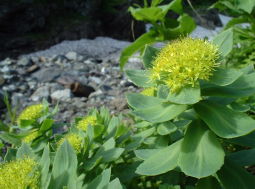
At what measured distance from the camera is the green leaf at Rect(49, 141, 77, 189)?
125 centimetres

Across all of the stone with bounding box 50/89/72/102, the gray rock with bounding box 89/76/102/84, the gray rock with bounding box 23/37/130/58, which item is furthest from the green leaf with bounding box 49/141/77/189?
the gray rock with bounding box 23/37/130/58

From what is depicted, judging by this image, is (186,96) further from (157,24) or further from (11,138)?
(157,24)

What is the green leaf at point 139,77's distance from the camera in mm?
1344

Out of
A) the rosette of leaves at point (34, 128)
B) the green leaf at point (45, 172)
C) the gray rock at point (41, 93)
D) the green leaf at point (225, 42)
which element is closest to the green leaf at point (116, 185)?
the green leaf at point (45, 172)

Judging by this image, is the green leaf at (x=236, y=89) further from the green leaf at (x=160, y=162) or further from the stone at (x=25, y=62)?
the stone at (x=25, y=62)

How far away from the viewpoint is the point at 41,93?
A: 5.27 meters

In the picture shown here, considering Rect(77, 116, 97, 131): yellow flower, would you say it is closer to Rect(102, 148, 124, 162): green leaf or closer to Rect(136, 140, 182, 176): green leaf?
Rect(102, 148, 124, 162): green leaf

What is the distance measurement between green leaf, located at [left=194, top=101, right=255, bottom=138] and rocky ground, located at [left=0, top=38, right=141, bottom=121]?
100 inches

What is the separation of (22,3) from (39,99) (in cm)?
565

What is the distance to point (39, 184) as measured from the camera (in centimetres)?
123

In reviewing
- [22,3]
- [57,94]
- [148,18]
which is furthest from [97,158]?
[22,3]

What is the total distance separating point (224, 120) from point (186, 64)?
221 millimetres

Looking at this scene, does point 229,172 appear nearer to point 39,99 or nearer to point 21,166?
point 21,166

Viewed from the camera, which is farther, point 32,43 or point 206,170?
point 32,43
